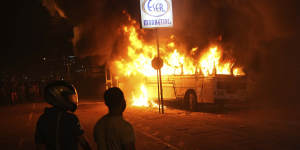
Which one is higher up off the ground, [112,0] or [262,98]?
[112,0]

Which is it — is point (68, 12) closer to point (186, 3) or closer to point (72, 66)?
point (186, 3)

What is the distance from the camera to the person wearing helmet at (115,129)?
3059 millimetres

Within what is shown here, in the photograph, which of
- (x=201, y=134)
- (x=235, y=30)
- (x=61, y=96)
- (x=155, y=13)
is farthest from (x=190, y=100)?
(x=61, y=96)

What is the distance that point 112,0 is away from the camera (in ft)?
87.4

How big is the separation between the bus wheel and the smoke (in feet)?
10.0

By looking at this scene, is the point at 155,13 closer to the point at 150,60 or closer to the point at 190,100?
the point at 190,100

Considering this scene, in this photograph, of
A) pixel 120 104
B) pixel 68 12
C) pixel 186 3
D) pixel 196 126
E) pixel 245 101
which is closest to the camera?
pixel 120 104

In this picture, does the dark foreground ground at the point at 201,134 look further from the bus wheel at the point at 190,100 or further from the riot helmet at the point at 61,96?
the riot helmet at the point at 61,96

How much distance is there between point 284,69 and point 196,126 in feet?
31.0

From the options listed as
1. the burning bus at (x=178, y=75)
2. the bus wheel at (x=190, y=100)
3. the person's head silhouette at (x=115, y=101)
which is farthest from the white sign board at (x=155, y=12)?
the person's head silhouette at (x=115, y=101)

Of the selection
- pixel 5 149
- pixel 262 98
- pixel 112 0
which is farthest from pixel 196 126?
pixel 112 0

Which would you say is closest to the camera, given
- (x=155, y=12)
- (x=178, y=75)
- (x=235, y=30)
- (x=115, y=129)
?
(x=115, y=129)

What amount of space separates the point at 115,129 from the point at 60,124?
2.46 ft

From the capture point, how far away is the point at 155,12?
1391 cm
